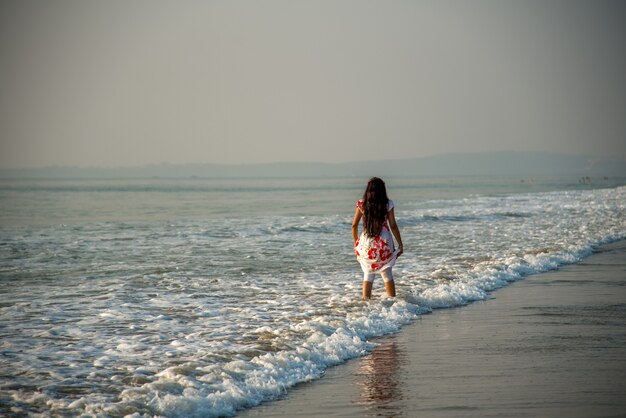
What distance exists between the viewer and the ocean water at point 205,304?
6117mm

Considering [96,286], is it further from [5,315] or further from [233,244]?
[233,244]

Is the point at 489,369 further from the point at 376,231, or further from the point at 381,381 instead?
the point at 376,231

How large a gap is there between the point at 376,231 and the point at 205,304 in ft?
9.23

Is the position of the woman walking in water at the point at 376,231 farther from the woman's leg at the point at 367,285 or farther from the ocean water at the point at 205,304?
the ocean water at the point at 205,304

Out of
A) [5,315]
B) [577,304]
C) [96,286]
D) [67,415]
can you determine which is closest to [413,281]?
[577,304]

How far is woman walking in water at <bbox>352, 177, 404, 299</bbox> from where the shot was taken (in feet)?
33.1

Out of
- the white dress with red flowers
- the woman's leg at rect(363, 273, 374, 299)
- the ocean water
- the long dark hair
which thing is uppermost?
the long dark hair

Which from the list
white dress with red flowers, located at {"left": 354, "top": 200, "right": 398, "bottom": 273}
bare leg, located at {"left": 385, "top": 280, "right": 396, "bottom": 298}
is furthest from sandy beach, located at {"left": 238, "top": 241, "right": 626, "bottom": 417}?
white dress with red flowers, located at {"left": 354, "top": 200, "right": 398, "bottom": 273}

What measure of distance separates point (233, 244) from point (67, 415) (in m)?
14.9

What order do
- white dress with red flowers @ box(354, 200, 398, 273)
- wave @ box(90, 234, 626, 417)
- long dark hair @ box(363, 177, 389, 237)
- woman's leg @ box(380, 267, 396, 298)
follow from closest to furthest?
1. wave @ box(90, 234, 626, 417)
2. long dark hair @ box(363, 177, 389, 237)
3. white dress with red flowers @ box(354, 200, 398, 273)
4. woman's leg @ box(380, 267, 396, 298)

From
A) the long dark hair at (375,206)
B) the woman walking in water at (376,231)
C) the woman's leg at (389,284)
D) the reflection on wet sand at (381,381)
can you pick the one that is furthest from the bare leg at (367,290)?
the reflection on wet sand at (381,381)

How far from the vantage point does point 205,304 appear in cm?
1043

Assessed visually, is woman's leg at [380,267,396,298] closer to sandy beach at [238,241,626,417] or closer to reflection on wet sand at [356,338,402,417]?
sandy beach at [238,241,626,417]

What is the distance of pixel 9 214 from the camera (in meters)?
34.4
